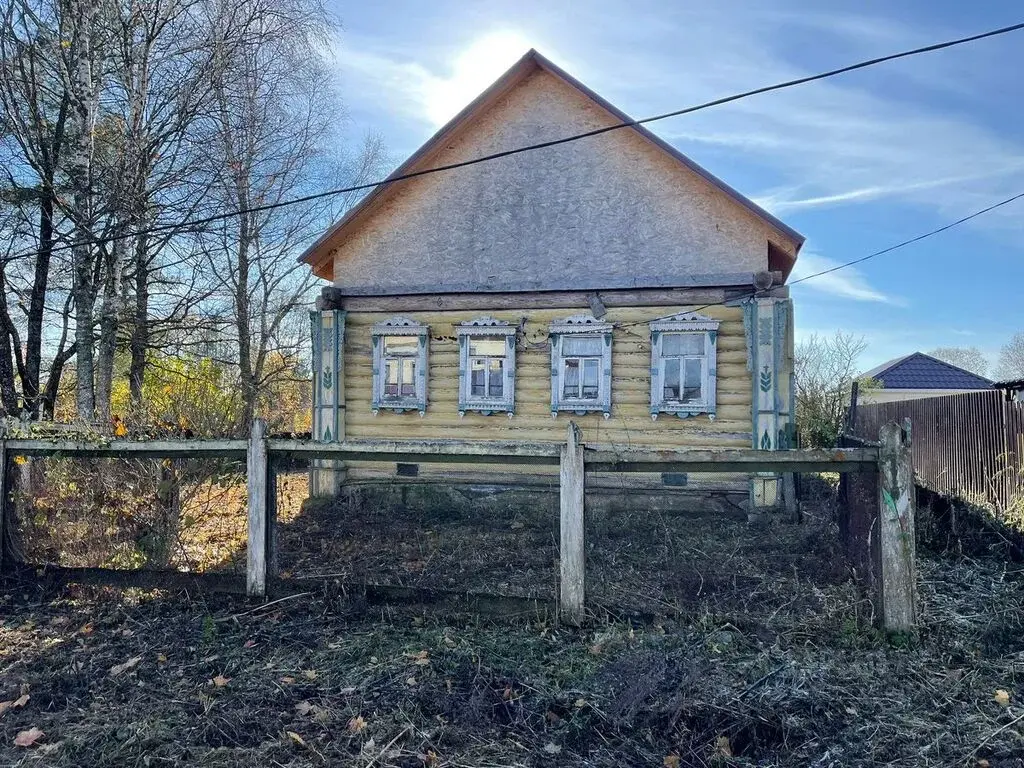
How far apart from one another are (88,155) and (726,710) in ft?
38.6

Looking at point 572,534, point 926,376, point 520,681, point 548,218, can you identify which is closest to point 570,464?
point 572,534

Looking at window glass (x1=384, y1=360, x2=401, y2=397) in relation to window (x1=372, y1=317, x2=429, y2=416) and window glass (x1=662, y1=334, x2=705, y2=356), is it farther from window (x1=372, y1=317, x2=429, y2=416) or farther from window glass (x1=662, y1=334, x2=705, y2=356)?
window glass (x1=662, y1=334, x2=705, y2=356)

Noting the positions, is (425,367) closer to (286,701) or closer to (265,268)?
(286,701)

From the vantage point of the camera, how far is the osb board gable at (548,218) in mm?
10383

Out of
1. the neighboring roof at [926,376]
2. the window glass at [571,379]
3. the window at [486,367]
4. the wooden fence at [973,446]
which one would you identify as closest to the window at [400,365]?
the window at [486,367]

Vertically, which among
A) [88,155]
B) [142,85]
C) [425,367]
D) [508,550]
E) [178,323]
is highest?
[142,85]

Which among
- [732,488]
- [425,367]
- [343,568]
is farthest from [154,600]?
[732,488]

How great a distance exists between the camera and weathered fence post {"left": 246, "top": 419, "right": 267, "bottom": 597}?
529 cm

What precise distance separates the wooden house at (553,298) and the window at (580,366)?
2cm

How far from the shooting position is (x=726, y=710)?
356 cm

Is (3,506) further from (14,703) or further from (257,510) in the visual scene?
(14,703)

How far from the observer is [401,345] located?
11.4 metres

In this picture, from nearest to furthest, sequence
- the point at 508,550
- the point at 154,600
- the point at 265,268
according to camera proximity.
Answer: the point at 154,600 → the point at 508,550 → the point at 265,268

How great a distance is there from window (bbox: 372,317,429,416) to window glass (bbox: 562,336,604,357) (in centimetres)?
233
